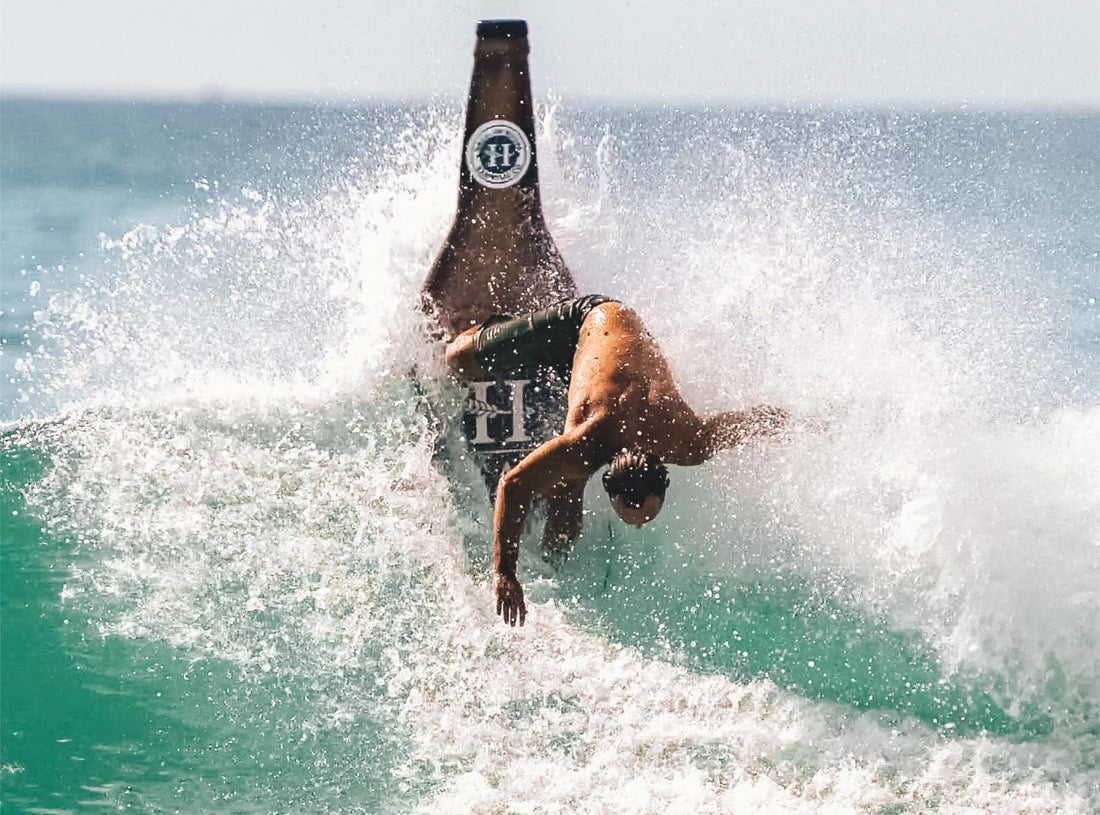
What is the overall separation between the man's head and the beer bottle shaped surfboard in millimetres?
1698

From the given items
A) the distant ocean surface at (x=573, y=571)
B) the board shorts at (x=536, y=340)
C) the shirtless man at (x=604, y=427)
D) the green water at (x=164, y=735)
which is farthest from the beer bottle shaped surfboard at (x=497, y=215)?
the green water at (x=164, y=735)

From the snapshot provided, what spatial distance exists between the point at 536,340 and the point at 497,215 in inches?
42.5

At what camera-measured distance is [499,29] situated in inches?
241

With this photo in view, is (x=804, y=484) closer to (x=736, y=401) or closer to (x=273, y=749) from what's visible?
(x=736, y=401)

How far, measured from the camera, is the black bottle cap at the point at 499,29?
612cm

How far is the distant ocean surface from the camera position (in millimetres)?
4664

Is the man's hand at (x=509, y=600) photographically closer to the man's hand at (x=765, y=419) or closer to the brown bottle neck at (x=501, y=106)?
the man's hand at (x=765, y=419)

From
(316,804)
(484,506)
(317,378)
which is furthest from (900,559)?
(317,378)

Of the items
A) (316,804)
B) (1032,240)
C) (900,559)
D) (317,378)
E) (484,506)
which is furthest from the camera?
(1032,240)

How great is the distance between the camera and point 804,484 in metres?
5.60

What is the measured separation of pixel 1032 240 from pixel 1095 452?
630 inches

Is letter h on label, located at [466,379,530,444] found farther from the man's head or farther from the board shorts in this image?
the man's head

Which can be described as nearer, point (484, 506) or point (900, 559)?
point (900, 559)

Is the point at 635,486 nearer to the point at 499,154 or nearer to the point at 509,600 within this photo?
the point at 509,600
